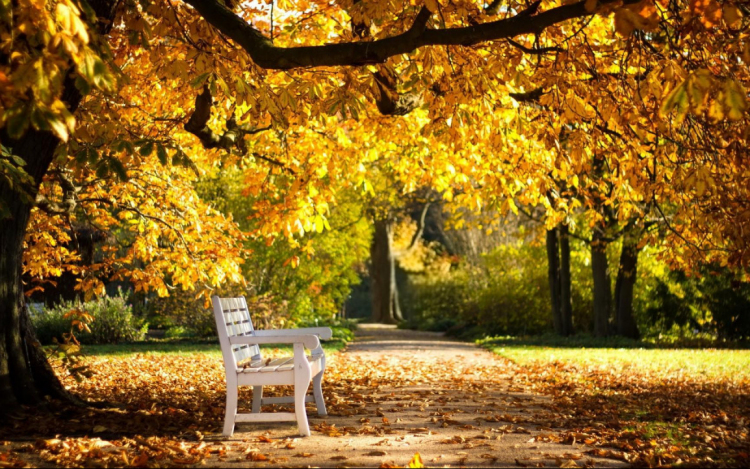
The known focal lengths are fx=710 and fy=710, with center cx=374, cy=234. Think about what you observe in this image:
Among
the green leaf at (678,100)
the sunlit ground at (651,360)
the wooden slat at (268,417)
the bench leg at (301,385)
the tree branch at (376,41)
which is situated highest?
the tree branch at (376,41)

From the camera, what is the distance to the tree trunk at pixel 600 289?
17328 mm

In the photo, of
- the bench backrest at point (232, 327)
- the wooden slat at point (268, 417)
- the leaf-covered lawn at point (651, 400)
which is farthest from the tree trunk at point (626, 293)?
the wooden slat at point (268, 417)

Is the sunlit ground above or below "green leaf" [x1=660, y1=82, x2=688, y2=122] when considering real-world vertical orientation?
below

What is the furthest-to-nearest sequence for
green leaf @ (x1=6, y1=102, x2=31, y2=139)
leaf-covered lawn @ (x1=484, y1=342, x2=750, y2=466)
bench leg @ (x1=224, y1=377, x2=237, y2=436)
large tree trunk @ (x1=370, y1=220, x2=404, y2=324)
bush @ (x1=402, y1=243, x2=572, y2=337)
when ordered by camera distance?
large tree trunk @ (x1=370, y1=220, x2=404, y2=324)
bush @ (x1=402, y1=243, x2=572, y2=337)
bench leg @ (x1=224, y1=377, x2=237, y2=436)
leaf-covered lawn @ (x1=484, y1=342, x2=750, y2=466)
green leaf @ (x1=6, y1=102, x2=31, y2=139)

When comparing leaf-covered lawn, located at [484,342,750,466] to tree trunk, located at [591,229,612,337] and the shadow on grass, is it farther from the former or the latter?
tree trunk, located at [591,229,612,337]

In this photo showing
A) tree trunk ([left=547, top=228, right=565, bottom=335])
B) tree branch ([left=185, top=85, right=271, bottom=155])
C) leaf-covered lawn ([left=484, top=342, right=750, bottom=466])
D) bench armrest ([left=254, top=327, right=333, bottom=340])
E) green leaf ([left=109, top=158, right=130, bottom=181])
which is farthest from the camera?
tree trunk ([left=547, top=228, right=565, bottom=335])

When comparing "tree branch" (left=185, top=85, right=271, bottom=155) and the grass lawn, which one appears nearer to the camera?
"tree branch" (left=185, top=85, right=271, bottom=155)

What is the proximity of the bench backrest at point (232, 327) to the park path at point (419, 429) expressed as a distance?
61 cm

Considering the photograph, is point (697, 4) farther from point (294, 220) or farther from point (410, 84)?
point (294, 220)

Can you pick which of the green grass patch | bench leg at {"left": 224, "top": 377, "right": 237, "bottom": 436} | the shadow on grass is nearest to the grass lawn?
the green grass patch

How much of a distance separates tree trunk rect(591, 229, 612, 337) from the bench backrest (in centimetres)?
1196

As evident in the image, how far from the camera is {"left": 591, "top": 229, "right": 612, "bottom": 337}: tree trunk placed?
1733 centimetres

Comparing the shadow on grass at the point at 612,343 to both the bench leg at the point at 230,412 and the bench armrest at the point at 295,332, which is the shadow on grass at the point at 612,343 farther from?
the bench leg at the point at 230,412

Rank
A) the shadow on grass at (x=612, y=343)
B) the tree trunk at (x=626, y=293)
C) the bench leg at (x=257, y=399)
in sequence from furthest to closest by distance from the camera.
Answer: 1. the tree trunk at (x=626, y=293)
2. the shadow on grass at (x=612, y=343)
3. the bench leg at (x=257, y=399)
